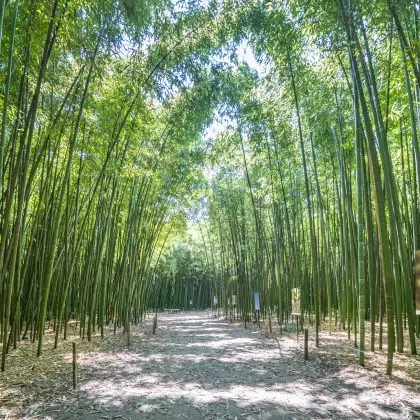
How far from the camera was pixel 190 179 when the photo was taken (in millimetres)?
7223

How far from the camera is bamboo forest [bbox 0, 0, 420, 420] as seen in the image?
266 cm

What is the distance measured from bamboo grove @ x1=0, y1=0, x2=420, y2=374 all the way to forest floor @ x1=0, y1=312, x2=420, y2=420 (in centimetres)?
31

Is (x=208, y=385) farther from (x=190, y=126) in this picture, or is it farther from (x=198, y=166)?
(x=198, y=166)

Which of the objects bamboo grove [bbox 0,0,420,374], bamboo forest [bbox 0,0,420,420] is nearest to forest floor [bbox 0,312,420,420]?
bamboo forest [bbox 0,0,420,420]

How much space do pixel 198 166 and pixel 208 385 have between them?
203 inches

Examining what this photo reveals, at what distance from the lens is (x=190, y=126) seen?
18.9 ft

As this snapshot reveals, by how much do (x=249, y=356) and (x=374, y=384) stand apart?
164cm

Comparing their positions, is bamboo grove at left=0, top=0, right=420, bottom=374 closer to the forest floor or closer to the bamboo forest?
the bamboo forest

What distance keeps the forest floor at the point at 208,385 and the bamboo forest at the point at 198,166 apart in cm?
2

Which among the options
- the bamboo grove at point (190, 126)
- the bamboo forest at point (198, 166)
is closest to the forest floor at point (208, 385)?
the bamboo forest at point (198, 166)

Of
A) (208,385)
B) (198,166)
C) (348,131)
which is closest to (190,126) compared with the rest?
(198,166)

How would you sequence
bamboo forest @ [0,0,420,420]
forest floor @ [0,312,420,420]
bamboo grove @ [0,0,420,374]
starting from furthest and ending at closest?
bamboo grove @ [0,0,420,374] < bamboo forest @ [0,0,420,420] < forest floor @ [0,312,420,420]

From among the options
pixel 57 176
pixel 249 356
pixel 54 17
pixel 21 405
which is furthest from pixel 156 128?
→ pixel 21 405

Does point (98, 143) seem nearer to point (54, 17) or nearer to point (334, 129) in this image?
point (54, 17)
